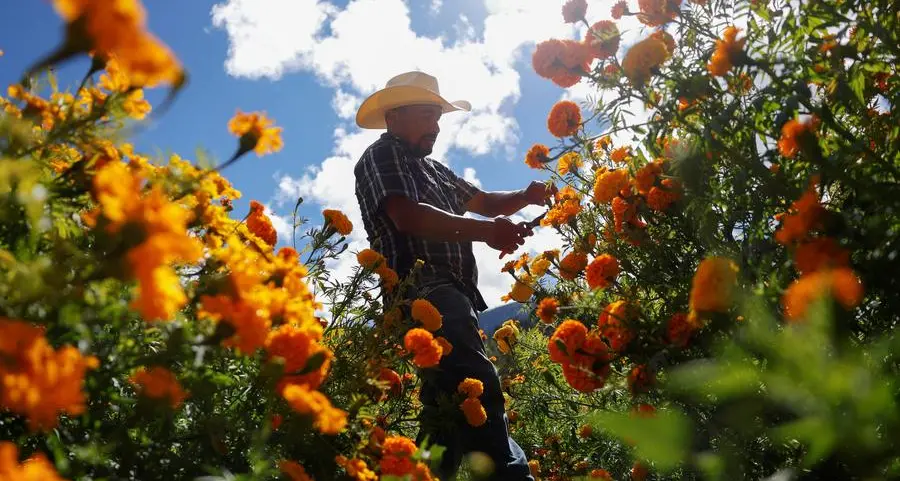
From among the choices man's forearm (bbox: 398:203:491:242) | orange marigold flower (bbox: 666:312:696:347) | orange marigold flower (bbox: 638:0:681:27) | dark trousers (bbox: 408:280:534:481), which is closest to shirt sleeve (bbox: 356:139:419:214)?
man's forearm (bbox: 398:203:491:242)

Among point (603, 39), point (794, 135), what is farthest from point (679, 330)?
point (603, 39)

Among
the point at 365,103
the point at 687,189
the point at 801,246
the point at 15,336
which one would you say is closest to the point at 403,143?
the point at 365,103

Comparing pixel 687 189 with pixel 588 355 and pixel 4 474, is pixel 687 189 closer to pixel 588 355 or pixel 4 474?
pixel 588 355

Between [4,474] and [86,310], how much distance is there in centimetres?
33

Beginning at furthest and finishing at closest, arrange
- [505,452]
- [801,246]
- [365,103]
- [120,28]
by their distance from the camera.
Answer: [365,103]
[505,452]
[801,246]
[120,28]

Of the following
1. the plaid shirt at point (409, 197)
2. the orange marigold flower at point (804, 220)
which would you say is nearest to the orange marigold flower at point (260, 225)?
the plaid shirt at point (409, 197)

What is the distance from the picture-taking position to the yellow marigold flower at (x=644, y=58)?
164 cm

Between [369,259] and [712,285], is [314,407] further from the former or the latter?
[369,259]

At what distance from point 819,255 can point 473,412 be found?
5.05 feet

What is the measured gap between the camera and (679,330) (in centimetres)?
133

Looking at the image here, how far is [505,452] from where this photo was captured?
8.00ft

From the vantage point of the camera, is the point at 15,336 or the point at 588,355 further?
the point at 588,355

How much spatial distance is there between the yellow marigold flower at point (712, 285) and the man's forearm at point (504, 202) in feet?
8.37

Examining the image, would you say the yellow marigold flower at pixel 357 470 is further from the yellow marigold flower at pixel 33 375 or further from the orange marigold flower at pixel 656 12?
the orange marigold flower at pixel 656 12
